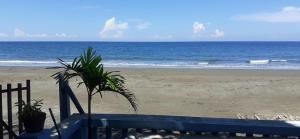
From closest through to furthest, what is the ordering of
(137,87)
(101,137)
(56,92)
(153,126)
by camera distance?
1. (153,126)
2. (101,137)
3. (56,92)
4. (137,87)

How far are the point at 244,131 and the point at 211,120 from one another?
43 centimetres

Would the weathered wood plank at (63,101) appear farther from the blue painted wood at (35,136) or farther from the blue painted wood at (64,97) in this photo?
the blue painted wood at (35,136)

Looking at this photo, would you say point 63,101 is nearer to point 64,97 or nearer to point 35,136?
point 64,97

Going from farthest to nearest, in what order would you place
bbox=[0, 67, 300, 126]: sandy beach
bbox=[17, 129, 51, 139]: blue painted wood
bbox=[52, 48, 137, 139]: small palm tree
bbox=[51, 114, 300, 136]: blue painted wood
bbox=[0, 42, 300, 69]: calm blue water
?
1. bbox=[0, 42, 300, 69]: calm blue water
2. bbox=[0, 67, 300, 126]: sandy beach
3. bbox=[51, 114, 300, 136]: blue painted wood
4. bbox=[52, 48, 137, 139]: small palm tree
5. bbox=[17, 129, 51, 139]: blue painted wood

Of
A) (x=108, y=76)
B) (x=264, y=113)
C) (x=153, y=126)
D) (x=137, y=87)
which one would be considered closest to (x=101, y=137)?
(x=153, y=126)

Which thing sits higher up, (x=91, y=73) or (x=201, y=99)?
(x=91, y=73)

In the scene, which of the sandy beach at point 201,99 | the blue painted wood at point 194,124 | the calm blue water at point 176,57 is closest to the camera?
the blue painted wood at point 194,124

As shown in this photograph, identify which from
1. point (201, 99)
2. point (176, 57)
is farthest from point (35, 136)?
point (176, 57)

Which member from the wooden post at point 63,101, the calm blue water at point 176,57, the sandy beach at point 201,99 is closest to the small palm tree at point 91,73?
the wooden post at point 63,101

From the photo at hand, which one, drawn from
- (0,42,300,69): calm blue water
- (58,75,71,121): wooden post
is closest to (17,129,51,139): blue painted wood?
(58,75,71,121): wooden post

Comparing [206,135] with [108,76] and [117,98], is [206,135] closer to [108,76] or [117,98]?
[108,76]

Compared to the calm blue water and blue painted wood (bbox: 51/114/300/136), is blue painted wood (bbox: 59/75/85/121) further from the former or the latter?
the calm blue water

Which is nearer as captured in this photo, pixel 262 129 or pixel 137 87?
pixel 262 129

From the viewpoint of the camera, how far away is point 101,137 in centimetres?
572
